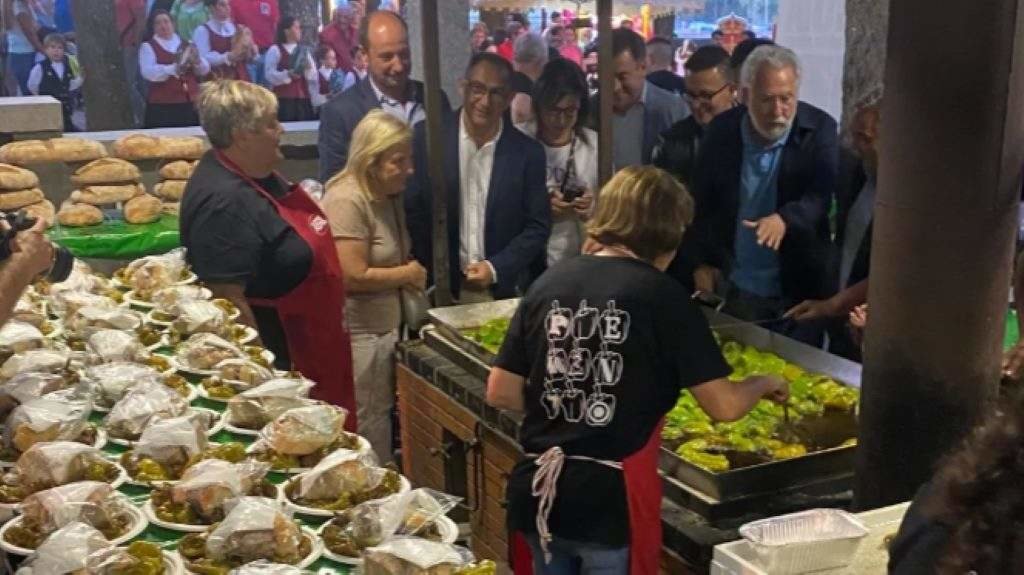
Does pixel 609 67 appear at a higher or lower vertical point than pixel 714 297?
higher

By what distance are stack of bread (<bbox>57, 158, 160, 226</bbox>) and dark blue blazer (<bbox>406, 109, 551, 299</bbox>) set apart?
1.50 metres

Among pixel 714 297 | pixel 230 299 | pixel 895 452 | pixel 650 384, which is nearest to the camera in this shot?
pixel 895 452

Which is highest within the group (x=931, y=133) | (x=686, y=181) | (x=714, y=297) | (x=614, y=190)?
(x=931, y=133)

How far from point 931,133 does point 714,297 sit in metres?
2.07

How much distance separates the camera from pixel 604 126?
4.27 meters

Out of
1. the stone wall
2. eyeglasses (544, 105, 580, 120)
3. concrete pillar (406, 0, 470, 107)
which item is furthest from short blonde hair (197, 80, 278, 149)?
concrete pillar (406, 0, 470, 107)

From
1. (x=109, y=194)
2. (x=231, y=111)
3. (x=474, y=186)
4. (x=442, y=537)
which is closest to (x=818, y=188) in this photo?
(x=474, y=186)

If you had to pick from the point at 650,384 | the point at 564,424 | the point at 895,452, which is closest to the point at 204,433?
the point at 564,424

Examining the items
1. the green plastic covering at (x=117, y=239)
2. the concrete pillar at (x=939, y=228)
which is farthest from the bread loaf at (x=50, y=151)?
the concrete pillar at (x=939, y=228)

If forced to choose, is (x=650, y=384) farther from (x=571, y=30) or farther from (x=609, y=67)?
(x=571, y=30)

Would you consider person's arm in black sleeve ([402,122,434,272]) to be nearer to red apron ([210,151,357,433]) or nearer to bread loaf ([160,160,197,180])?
red apron ([210,151,357,433])

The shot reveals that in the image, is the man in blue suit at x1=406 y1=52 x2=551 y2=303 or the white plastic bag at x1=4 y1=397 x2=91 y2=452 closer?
the white plastic bag at x1=4 y1=397 x2=91 y2=452

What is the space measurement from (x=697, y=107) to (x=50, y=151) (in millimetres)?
3184

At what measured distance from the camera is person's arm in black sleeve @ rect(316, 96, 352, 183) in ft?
15.6
